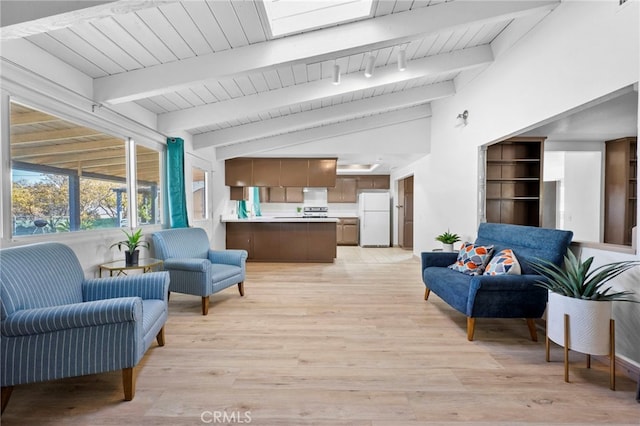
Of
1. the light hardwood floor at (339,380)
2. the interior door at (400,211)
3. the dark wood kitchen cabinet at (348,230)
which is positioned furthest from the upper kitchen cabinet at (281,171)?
the light hardwood floor at (339,380)

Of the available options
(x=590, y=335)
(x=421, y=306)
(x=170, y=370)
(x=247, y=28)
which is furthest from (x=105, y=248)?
(x=590, y=335)

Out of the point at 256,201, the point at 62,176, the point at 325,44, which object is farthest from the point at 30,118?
the point at 256,201

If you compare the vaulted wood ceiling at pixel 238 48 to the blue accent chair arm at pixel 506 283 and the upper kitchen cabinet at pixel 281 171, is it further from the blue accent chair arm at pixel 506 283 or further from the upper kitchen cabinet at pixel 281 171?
the upper kitchen cabinet at pixel 281 171

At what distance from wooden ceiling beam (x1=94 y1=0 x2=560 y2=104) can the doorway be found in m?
4.99

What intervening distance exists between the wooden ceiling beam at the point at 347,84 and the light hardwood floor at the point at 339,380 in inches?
93.6

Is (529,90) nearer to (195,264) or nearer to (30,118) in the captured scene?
(195,264)

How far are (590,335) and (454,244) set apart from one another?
8.82 ft

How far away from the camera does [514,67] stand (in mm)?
3117

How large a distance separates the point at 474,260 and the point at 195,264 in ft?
9.36

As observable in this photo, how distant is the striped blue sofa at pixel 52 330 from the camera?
1.52 m

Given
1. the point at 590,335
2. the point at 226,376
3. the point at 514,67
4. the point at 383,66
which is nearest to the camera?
the point at 590,335

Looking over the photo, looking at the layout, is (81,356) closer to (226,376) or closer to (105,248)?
(226,376)

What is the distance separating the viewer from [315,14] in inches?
94.6

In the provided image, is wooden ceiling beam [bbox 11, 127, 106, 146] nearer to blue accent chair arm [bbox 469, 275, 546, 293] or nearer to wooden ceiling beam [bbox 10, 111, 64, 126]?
wooden ceiling beam [bbox 10, 111, 64, 126]
